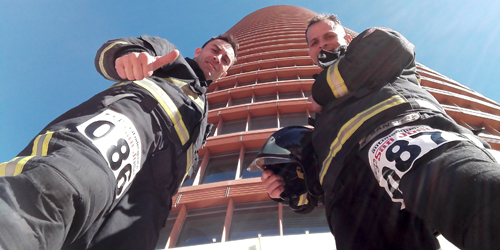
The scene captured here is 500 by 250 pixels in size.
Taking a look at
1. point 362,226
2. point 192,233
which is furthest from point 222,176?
point 362,226

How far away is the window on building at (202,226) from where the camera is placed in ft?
22.8

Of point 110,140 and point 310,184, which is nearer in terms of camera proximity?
point 110,140

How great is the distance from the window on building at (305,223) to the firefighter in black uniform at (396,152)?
4.64m

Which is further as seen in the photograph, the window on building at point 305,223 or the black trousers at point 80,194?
the window on building at point 305,223

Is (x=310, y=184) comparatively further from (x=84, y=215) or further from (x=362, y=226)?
(x=84, y=215)

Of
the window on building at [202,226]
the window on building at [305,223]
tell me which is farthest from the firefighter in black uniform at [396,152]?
the window on building at [202,226]

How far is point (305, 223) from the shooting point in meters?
7.02

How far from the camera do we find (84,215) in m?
1.30

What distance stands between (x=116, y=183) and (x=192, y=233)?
6.15 m

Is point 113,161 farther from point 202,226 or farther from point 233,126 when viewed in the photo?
point 233,126

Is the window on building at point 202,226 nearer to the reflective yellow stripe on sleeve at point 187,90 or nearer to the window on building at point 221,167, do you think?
the window on building at point 221,167

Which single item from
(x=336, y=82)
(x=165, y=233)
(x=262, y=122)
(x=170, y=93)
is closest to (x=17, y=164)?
(x=170, y=93)

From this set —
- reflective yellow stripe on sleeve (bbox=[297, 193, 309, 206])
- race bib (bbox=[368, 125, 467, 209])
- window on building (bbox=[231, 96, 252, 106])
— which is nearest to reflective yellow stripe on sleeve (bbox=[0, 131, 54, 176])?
race bib (bbox=[368, 125, 467, 209])

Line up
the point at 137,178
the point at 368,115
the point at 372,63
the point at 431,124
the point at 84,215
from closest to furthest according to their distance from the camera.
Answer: the point at 84,215
the point at 431,124
the point at 368,115
the point at 372,63
the point at 137,178
